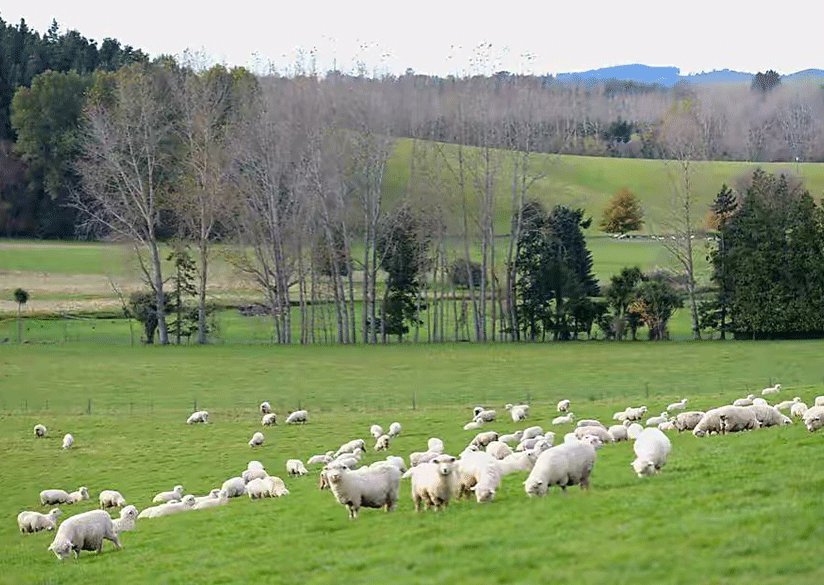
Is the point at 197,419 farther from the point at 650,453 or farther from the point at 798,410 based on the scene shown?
the point at 650,453

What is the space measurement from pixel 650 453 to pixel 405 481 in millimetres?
5280

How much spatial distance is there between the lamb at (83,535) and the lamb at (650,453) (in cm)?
834

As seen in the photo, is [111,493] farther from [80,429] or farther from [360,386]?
[360,386]

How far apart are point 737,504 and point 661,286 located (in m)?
62.0

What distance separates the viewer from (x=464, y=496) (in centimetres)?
1828

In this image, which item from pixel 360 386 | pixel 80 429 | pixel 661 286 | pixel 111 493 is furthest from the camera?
pixel 661 286

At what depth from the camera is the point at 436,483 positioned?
17.3 meters

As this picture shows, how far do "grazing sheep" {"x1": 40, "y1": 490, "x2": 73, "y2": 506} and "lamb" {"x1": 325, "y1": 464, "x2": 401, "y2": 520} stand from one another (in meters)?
10.7

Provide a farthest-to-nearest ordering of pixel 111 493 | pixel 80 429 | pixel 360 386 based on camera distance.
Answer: pixel 360 386 < pixel 80 429 < pixel 111 493

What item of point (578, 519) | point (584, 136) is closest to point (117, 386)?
point (578, 519)

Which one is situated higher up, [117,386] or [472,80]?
[472,80]

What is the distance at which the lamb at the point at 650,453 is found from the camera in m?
18.3

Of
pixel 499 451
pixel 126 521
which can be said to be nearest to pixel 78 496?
pixel 126 521

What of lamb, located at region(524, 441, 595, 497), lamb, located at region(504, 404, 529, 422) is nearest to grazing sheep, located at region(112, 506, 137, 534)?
lamb, located at region(524, 441, 595, 497)
